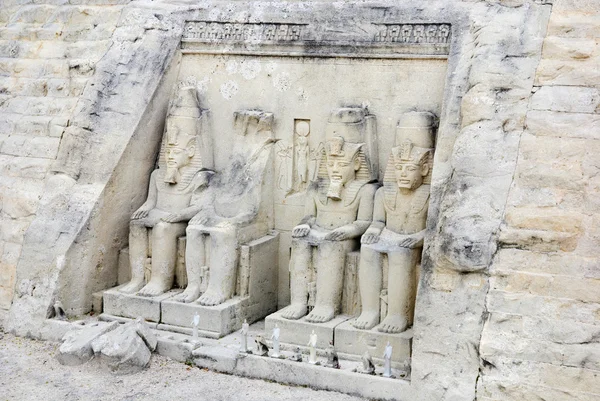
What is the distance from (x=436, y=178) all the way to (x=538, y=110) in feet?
2.82

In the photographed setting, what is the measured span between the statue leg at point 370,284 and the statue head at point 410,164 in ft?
1.99

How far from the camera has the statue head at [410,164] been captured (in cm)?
708

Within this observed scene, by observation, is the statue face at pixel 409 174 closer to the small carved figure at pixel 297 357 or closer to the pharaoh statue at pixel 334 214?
the pharaoh statue at pixel 334 214

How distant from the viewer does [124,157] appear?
811 centimetres

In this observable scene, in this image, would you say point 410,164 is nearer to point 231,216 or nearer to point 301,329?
point 301,329

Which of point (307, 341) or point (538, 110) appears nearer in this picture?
point (538, 110)

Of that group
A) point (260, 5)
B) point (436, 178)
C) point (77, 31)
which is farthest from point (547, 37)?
point (77, 31)

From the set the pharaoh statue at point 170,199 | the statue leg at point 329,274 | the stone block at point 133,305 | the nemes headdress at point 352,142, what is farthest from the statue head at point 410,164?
the stone block at point 133,305

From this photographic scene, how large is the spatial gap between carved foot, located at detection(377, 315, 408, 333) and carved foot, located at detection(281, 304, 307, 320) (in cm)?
75

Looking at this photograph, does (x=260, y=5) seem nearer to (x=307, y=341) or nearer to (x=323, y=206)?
(x=323, y=206)

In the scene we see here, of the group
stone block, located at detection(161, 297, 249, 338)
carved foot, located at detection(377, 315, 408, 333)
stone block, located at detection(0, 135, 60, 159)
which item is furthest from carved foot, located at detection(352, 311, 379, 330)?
stone block, located at detection(0, 135, 60, 159)

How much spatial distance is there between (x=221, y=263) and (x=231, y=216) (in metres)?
0.50

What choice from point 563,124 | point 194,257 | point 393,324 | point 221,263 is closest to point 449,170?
point 563,124

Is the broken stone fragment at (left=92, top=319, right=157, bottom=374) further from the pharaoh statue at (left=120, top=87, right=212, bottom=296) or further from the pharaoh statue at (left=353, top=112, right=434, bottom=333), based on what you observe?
the pharaoh statue at (left=353, top=112, right=434, bottom=333)
